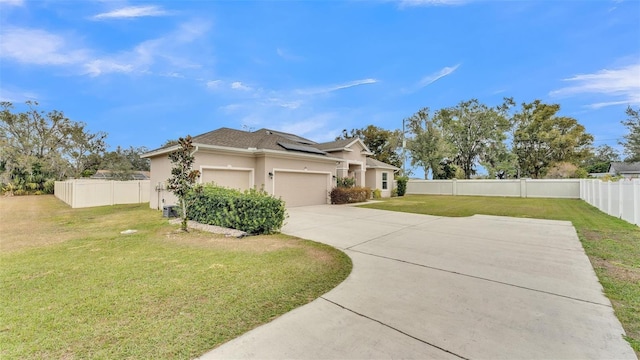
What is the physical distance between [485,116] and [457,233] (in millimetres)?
29217

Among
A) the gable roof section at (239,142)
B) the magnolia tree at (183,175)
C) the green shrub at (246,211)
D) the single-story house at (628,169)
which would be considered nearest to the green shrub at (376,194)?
the gable roof section at (239,142)

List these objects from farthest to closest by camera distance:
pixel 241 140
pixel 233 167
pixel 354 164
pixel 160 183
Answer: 1. pixel 354 164
2. pixel 241 140
3. pixel 160 183
4. pixel 233 167

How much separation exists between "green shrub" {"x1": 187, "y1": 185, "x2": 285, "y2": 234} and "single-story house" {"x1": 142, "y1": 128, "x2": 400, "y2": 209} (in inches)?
146

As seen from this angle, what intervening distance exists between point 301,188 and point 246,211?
25.7 feet

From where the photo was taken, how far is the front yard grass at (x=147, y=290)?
2447 mm

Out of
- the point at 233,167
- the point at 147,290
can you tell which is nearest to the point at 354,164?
the point at 233,167

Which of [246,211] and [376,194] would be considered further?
[376,194]

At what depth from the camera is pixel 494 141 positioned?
103ft

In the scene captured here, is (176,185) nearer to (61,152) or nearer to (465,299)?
(465,299)

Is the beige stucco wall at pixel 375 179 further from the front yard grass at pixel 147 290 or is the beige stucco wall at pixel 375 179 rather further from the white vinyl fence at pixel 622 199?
the front yard grass at pixel 147 290

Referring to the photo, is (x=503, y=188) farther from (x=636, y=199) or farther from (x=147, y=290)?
(x=147, y=290)

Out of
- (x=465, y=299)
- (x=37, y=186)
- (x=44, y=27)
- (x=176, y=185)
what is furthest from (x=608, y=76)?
(x=37, y=186)

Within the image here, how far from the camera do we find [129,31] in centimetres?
927

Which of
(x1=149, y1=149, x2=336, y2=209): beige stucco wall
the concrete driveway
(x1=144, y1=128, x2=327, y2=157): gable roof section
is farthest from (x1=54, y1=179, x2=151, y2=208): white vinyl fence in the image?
the concrete driveway
